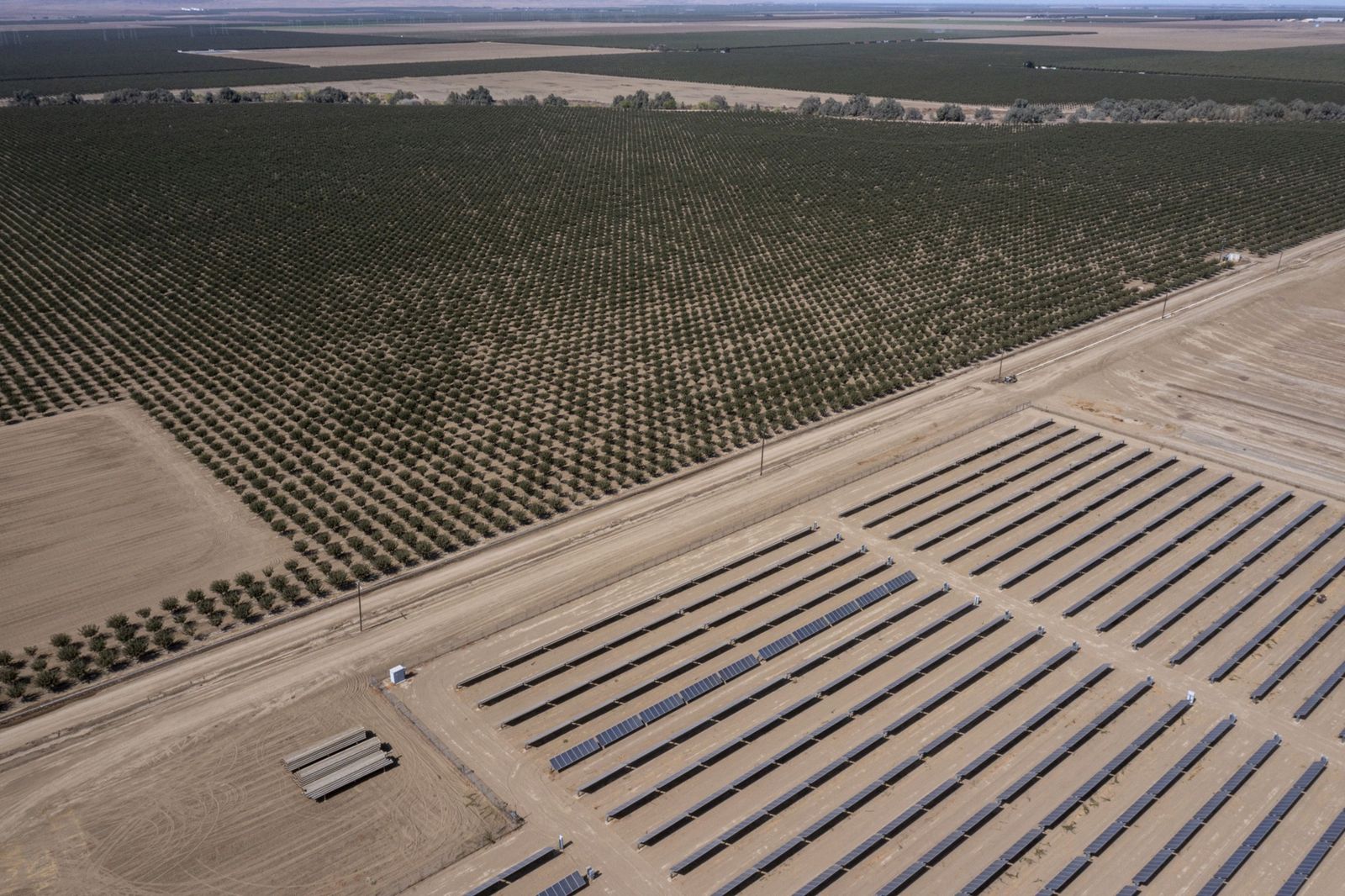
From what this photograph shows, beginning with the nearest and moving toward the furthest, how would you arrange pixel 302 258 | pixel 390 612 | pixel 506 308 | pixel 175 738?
pixel 175 738, pixel 390 612, pixel 506 308, pixel 302 258

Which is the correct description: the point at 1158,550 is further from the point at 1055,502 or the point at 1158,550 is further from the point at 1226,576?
the point at 1055,502

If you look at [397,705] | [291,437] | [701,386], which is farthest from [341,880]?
[701,386]

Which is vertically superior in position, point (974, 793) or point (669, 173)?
point (669, 173)

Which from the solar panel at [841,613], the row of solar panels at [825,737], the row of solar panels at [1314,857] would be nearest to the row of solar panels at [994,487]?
the solar panel at [841,613]

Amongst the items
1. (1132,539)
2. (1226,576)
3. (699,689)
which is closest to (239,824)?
(699,689)

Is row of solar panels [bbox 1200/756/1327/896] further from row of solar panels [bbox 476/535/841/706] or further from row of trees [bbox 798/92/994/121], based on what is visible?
row of trees [bbox 798/92/994/121]

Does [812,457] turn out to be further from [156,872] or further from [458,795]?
[156,872]

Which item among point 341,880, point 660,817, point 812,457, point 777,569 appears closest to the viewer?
point 341,880

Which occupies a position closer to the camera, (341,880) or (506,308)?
(341,880)
